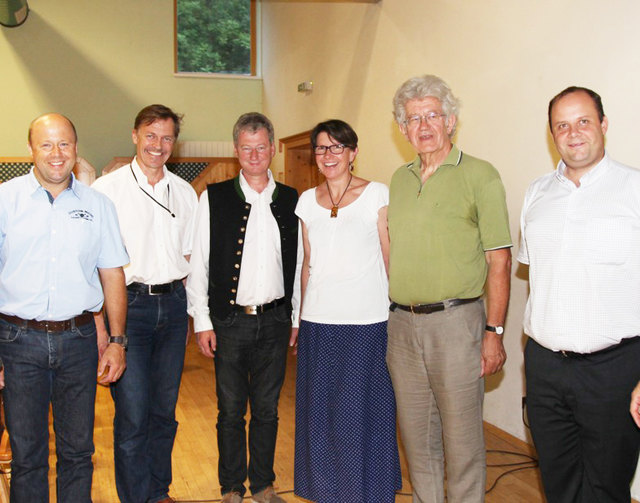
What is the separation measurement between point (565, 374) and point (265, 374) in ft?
4.46

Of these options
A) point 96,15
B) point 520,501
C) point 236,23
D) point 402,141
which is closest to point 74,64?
point 96,15

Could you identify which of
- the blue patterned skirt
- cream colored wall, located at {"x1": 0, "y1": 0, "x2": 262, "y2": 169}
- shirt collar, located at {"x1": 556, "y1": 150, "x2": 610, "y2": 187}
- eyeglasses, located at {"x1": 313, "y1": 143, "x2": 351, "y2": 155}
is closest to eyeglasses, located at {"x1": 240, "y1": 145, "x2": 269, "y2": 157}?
eyeglasses, located at {"x1": 313, "y1": 143, "x2": 351, "y2": 155}

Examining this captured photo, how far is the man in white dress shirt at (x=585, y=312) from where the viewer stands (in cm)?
211

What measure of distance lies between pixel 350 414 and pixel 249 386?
53cm

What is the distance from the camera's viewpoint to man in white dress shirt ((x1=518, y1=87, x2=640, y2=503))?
6.91 feet

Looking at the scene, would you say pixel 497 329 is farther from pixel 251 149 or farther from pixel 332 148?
pixel 251 149

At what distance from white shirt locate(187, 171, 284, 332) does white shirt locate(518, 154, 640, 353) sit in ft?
3.87

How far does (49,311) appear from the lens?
7.72ft

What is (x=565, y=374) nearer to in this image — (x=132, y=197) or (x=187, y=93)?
(x=132, y=197)

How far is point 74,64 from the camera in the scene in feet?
30.7

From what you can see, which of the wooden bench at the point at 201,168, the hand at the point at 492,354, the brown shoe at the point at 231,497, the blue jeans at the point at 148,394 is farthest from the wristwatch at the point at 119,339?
the wooden bench at the point at 201,168

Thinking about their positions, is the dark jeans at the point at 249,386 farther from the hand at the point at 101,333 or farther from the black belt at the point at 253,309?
the hand at the point at 101,333

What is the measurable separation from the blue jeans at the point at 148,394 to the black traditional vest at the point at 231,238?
7.5 inches

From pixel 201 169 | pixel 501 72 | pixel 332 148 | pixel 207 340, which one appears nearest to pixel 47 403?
pixel 207 340
